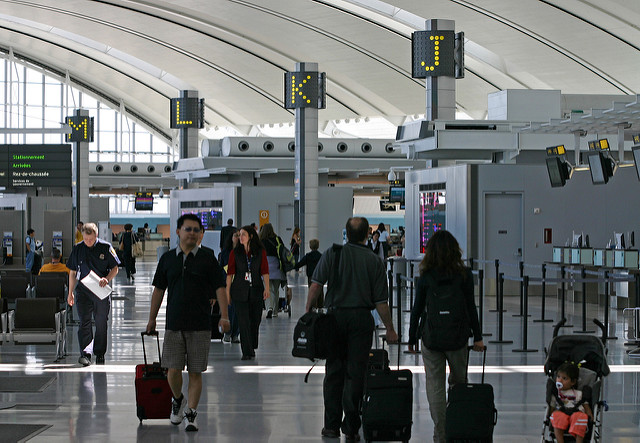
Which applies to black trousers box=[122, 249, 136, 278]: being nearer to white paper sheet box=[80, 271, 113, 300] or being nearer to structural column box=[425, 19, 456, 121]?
structural column box=[425, 19, 456, 121]

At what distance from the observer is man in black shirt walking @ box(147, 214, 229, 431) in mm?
7656

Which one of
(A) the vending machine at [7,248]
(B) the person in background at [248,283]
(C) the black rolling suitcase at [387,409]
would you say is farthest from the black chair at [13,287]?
(A) the vending machine at [7,248]

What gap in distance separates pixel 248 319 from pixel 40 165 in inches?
871

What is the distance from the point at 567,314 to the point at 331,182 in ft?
76.6

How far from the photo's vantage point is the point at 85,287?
431 inches

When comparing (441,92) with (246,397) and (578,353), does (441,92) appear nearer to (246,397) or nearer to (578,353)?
(246,397)

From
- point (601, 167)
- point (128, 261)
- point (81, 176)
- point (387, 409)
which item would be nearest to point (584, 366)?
point (387, 409)

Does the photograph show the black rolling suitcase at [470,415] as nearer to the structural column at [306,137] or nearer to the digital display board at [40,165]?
the structural column at [306,137]

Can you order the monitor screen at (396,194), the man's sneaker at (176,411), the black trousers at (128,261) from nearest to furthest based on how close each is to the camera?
the man's sneaker at (176,411), the black trousers at (128,261), the monitor screen at (396,194)

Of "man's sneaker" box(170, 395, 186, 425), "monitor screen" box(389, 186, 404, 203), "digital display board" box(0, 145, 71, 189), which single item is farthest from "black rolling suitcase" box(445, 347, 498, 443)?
"monitor screen" box(389, 186, 404, 203)

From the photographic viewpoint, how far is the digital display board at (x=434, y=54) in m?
22.9

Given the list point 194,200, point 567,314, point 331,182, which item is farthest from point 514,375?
point 331,182

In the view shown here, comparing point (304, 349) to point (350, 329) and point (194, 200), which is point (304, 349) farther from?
point (194, 200)

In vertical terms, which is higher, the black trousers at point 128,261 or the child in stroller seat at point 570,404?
the black trousers at point 128,261
